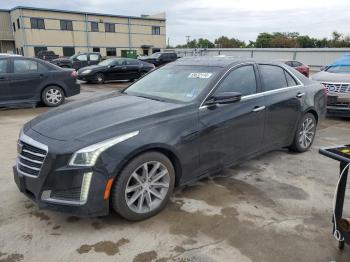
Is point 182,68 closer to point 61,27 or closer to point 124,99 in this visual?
Answer: point 124,99

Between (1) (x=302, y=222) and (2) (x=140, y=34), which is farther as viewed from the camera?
(2) (x=140, y=34)

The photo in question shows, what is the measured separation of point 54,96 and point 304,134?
23.8ft

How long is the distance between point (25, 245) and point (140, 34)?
4994 centimetres

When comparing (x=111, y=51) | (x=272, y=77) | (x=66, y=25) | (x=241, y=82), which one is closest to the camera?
(x=241, y=82)

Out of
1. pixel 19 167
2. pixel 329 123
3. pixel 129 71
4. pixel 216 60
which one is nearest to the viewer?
pixel 19 167

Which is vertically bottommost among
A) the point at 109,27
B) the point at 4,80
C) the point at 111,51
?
the point at 4,80

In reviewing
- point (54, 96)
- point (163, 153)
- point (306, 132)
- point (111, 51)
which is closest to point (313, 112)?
point (306, 132)

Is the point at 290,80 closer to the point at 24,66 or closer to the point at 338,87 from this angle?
the point at 338,87

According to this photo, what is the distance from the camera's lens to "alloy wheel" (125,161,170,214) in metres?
3.32

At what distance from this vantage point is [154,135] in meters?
3.33

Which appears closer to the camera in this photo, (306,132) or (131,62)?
(306,132)

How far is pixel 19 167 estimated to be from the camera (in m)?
3.43

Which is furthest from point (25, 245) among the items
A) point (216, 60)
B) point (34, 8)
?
point (34, 8)

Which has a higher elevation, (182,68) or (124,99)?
(182,68)
